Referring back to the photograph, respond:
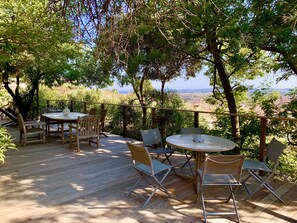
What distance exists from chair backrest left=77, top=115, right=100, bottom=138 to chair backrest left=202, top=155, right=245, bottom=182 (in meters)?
3.69

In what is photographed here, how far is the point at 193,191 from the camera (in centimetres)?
360

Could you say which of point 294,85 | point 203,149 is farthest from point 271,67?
point 203,149

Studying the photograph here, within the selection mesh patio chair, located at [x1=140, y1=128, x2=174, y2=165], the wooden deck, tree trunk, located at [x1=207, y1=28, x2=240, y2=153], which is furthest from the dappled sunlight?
tree trunk, located at [x1=207, y1=28, x2=240, y2=153]

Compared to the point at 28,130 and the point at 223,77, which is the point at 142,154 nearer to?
the point at 28,130

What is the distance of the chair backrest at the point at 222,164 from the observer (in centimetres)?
276

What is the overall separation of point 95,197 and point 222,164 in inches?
69.6

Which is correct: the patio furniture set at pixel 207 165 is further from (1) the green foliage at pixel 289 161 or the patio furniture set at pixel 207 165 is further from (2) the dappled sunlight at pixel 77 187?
(1) the green foliage at pixel 289 161

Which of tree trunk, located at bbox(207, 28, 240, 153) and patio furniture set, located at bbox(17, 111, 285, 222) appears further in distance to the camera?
tree trunk, located at bbox(207, 28, 240, 153)

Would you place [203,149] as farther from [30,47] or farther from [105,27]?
[30,47]

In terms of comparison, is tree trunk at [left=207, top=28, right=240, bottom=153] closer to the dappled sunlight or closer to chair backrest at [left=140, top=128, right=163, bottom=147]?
chair backrest at [left=140, top=128, right=163, bottom=147]

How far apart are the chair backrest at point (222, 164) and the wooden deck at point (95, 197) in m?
0.58

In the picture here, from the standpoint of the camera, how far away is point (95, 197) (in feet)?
11.0

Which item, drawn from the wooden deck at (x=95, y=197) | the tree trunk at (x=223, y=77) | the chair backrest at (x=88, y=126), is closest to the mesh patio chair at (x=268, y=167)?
the wooden deck at (x=95, y=197)

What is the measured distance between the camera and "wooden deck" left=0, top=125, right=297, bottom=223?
2.88 m
